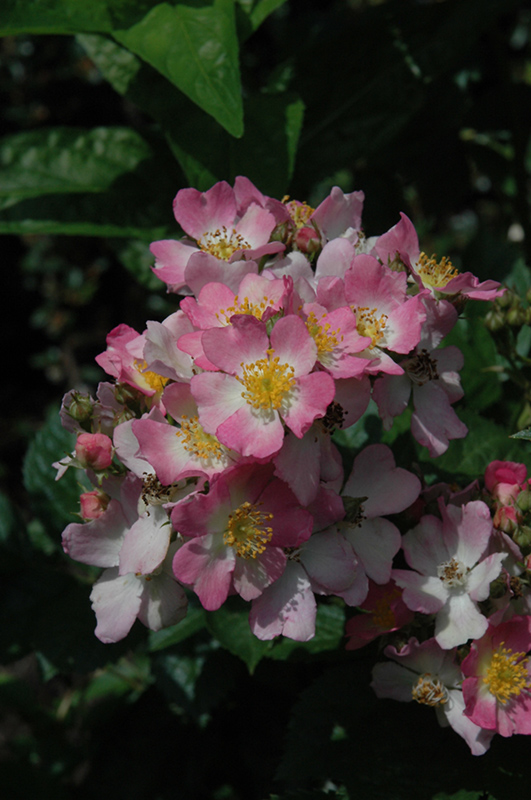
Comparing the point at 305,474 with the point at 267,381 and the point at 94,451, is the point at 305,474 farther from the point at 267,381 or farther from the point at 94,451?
the point at 94,451

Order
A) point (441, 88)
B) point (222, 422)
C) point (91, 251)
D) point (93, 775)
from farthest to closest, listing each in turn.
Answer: point (91, 251)
point (441, 88)
point (93, 775)
point (222, 422)

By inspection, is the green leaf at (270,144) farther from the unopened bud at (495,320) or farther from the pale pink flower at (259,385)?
the pale pink flower at (259,385)

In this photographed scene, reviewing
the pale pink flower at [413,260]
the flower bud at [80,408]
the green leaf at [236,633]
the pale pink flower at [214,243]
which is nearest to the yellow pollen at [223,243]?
the pale pink flower at [214,243]

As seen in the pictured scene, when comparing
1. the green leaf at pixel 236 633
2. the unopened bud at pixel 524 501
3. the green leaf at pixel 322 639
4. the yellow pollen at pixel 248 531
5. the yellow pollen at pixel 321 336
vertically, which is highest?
the yellow pollen at pixel 321 336

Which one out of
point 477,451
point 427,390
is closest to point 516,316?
point 477,451

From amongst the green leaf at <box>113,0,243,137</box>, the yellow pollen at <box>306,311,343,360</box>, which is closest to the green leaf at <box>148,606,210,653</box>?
the yellow pollen at <box>306,311,343,360</box>

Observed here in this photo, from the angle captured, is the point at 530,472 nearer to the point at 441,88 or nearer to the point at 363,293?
the point at 363,293

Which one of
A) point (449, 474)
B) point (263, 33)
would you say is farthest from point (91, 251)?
point (449, 474)
